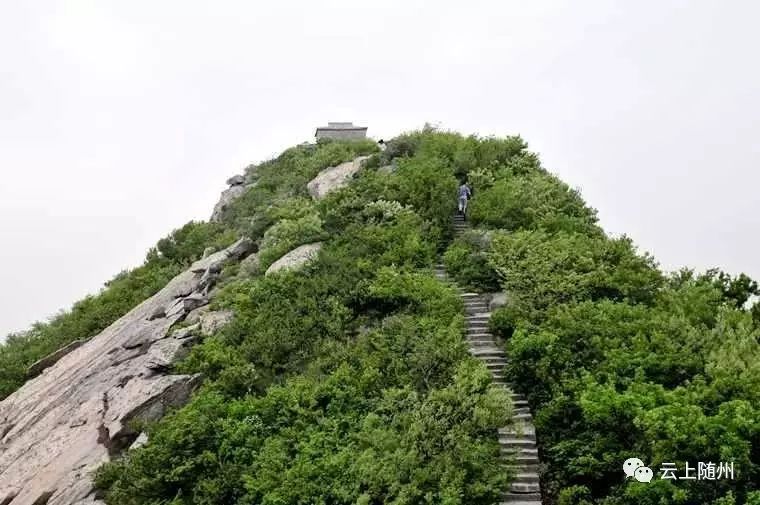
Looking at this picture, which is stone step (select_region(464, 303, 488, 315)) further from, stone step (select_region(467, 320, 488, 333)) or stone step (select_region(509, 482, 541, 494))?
stone step (select_region(509, 482, 541, 494))

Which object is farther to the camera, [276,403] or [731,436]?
[276,403]

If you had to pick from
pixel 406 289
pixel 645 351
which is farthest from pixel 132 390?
pixel 645 351

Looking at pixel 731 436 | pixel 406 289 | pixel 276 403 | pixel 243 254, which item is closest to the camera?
pixel 731 436

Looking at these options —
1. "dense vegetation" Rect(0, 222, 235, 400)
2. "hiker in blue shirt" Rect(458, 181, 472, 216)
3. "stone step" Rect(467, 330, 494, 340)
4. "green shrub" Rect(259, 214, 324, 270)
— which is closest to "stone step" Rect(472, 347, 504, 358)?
"stone step" Rect(467, 330, 494, 340)

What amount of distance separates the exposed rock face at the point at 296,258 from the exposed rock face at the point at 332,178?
222 inches

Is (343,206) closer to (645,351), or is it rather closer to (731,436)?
(645,351)

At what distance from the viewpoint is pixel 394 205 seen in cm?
2031

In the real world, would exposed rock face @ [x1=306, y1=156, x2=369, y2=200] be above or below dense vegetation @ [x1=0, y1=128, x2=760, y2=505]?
above

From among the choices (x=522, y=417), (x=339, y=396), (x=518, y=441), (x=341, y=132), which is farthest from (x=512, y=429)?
(x=341, y=132)

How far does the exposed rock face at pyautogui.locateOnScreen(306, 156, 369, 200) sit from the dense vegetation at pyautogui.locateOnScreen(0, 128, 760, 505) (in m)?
5.20

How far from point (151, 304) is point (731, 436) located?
16.9 m

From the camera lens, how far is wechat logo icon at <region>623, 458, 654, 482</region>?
9.42 m

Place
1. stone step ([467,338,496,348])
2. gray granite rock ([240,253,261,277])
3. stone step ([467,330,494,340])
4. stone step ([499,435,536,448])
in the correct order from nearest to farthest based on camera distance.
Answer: stone step ([499,435,536,448])
stone step ([467,338,496,348])
stone step ([467,330,494,340])
gray granite rock ([240,253,261,277])

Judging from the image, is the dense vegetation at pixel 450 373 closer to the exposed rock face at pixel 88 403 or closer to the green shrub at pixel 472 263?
the green shrub at pixel 472 263
